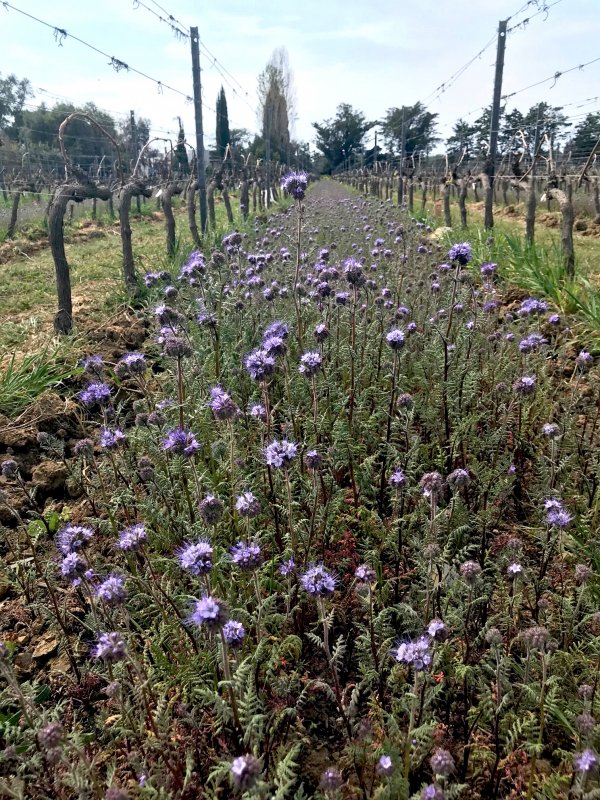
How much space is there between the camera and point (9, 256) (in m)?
13.0

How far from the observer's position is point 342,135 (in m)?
94.7

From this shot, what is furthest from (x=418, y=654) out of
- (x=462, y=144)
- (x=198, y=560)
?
(x=462, y=144)

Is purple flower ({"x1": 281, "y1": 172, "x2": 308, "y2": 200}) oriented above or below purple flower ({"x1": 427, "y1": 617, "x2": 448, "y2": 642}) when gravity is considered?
above

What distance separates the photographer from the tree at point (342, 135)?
92.8 meters

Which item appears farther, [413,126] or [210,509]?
[413,126]

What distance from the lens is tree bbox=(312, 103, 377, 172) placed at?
92.8m

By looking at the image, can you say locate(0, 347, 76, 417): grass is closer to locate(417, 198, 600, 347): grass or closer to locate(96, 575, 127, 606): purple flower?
locate(96, 575, 127, 606): purple flower

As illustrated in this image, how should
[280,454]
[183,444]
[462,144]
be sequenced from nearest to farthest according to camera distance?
[280,454], [183,444], [462,144]

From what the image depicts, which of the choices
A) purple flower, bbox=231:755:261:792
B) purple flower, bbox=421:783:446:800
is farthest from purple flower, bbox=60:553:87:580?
purple flower, bbox=421:783:446:800

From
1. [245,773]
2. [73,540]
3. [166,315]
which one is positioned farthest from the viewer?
[166,315]

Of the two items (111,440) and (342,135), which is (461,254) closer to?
(111,440)

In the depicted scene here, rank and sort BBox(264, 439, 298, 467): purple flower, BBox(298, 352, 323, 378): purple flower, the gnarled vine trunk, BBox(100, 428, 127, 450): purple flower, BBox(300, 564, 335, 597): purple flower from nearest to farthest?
BBox(300, 564, 335, 597): purple flower
BBox(264, 439, 298, 467): purple flower
BBox(100, 428, 127, 450): purple flower
BBox(298, 352, 323, 378): purple flower
the gnarled vine trunk

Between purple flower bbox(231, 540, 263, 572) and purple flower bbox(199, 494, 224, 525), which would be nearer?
purple flower bbox(231, 540, 263, 572)

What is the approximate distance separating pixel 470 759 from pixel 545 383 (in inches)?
122
